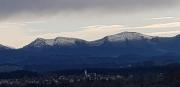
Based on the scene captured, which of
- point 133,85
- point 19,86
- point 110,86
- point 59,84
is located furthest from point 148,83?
point 19,86

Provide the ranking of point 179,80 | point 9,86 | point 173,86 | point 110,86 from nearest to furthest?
1. point 173,86
2. point 179,80
3. point 110,86
4. point 9,86

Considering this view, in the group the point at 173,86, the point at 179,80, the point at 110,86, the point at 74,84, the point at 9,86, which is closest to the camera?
the point at 173,86

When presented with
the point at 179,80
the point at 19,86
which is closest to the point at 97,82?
the point at 19,86

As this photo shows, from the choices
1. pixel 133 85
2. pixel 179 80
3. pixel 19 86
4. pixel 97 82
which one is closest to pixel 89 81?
pixel 97 82

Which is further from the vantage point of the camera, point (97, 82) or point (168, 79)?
point (97, 82)

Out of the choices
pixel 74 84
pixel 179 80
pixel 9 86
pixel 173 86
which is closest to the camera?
pixel 173 86

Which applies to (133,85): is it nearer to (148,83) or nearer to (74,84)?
(148,83)

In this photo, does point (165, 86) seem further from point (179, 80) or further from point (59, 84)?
point (59, 84)

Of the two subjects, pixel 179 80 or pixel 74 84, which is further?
pixel 74 84

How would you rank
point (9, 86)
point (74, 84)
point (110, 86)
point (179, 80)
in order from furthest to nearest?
point (9, 86) < point (74, 84) < point (110, 86) < point (179, 80)
